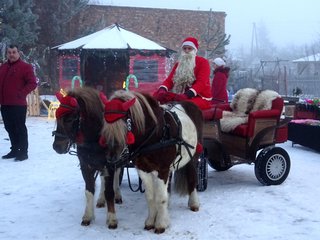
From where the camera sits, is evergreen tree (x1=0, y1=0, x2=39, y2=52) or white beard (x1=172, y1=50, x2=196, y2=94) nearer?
white beard (x1=172, y1=50, x2=196, y2=94)

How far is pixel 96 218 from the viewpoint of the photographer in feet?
15.4

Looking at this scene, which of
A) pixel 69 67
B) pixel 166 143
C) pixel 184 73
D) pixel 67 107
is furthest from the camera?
pixel 69 67

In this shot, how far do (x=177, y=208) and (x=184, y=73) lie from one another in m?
1.70

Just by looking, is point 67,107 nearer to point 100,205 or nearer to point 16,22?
point 100,205

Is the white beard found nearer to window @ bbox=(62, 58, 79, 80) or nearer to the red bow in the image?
the red bow

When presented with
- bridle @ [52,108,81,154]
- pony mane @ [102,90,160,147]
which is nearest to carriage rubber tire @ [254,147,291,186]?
pony mane @ [102,90,160,147]

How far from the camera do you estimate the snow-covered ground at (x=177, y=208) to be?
14.0 ft

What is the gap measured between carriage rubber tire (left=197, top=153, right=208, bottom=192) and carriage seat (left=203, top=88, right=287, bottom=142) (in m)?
0.56

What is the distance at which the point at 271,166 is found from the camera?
6.07 meters

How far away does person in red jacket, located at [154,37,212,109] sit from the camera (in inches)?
205

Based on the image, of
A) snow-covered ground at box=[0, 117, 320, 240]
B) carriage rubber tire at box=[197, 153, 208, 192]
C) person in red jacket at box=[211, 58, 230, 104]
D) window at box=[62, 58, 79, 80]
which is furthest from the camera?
window at box=[62, 58, 79, 80]

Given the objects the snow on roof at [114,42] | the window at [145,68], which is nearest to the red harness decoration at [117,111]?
the snow on roof at [114,42]

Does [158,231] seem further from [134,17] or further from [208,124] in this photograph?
[134,17]

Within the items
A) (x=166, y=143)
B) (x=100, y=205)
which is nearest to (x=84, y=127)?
(x=166, y=143)
